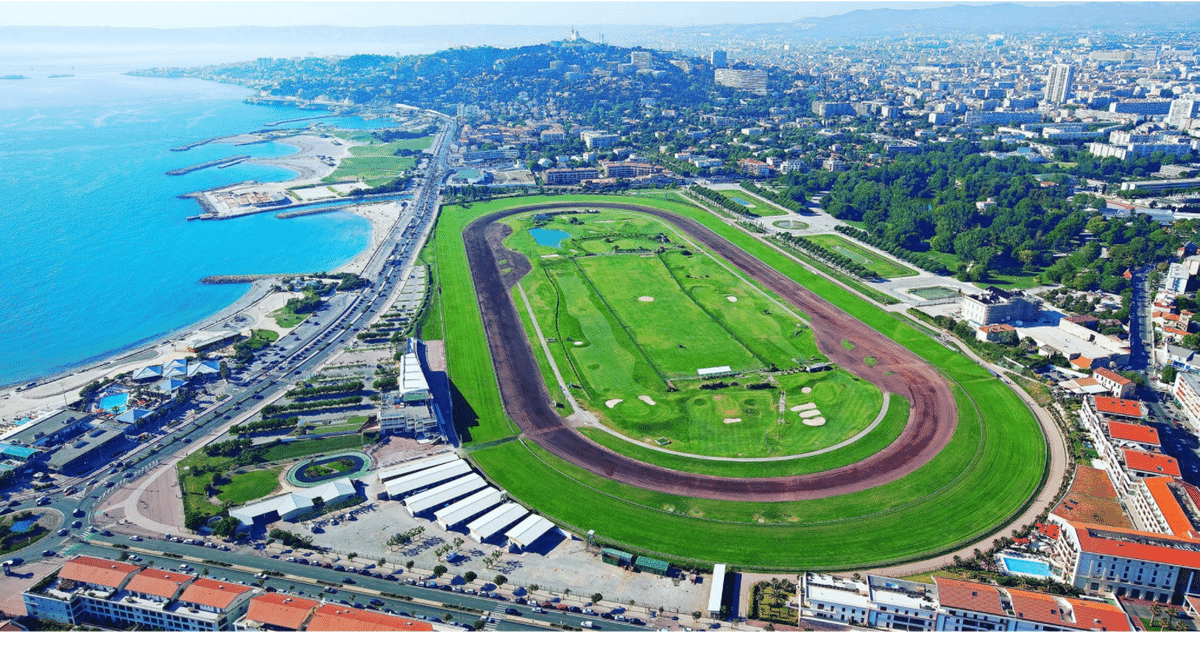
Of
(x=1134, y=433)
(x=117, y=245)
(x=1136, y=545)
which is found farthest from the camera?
(x=117, y=245)

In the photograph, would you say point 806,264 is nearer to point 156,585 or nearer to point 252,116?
point 156,585

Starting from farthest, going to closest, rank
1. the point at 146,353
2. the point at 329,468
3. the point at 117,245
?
the point at 117,245 → the point at 146,353 → the point at 329,468

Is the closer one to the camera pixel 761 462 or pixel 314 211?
pixel 761 462

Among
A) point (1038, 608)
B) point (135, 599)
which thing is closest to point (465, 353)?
point (135, 599)

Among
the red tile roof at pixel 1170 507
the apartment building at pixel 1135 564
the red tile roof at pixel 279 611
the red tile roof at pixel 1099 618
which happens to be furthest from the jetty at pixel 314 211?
the red tile roof at pixel 1099 618

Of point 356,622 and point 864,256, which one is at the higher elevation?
point 864,256

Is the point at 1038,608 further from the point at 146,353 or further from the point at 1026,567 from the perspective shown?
the point at 146,353

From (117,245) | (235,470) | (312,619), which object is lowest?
(235,470)
